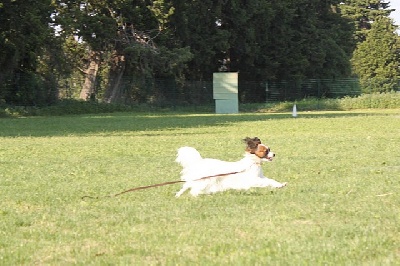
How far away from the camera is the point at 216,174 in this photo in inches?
381

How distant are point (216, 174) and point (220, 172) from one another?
10cm

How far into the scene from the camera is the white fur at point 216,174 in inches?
380

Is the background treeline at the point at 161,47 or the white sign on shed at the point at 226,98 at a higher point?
the background treeline at the point at 161,47

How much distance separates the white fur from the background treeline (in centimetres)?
3304

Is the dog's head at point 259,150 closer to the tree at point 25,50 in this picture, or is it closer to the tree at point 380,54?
the tree at point 25,50

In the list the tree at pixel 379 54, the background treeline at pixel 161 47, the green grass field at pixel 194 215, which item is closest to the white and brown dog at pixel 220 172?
the green grass field at pixel 194 215

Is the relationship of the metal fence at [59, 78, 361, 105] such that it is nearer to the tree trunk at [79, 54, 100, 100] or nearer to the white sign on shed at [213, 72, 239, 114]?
the tree trunk at [79, 54, 100, 100]

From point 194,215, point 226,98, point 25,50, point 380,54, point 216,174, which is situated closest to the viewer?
point 194,215

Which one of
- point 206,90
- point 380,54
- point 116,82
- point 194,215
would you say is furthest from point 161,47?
point 194,215

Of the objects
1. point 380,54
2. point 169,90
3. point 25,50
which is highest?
point 25,50

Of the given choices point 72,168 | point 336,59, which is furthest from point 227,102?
point 72,168

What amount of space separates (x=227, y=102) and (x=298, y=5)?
53.1 feet

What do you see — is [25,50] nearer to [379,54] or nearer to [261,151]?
[261,151]

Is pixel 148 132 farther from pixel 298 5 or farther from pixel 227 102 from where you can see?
pixel 298 5
